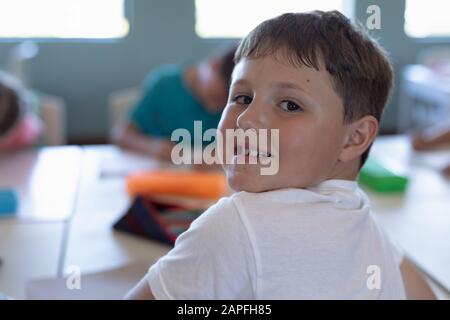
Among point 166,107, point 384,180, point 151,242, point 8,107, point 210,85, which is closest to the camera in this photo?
point 151,242

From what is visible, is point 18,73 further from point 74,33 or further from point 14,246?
point 14,246

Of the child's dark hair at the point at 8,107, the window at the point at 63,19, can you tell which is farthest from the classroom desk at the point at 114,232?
the window at the point at 63,19

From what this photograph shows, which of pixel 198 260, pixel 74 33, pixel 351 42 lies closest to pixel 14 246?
pixel 198 260

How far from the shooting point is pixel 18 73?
120 inches

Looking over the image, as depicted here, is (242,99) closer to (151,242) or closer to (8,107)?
(151,242)

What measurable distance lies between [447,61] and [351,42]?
9.38 feet

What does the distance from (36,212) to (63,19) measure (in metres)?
2.48

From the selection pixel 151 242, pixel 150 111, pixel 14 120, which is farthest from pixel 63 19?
pixel 151 242

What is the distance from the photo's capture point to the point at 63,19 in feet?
11.8

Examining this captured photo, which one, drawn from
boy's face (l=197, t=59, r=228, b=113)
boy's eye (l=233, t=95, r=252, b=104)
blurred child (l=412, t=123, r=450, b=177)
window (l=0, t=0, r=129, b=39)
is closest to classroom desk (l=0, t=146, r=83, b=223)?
boy's face (l=197, t=59, r=228, b=113)

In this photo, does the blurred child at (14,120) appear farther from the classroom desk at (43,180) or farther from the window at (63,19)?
the window at (63,19)

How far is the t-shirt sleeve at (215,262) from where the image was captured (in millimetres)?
585

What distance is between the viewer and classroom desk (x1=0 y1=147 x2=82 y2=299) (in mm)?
1047
